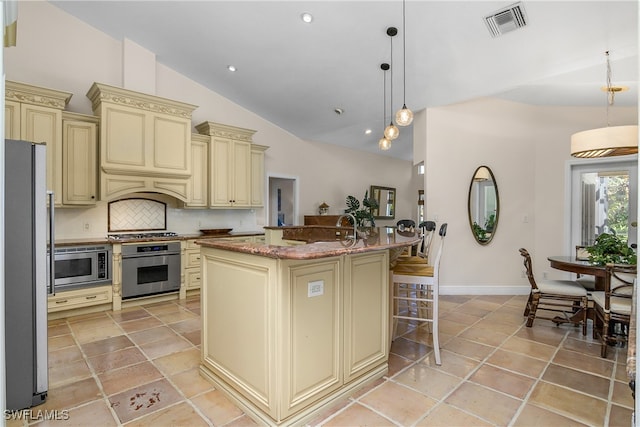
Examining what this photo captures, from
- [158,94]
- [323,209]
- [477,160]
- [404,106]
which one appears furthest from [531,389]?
[158,94]

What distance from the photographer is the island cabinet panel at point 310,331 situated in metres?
1.79

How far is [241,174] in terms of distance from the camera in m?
5.34

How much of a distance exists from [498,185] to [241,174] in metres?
4.02

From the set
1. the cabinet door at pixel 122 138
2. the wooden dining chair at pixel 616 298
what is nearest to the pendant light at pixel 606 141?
the wooden dining chair at pixel 616 298

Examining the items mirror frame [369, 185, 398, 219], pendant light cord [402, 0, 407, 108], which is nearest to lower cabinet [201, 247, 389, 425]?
pendant light cord [402, 0, 407, 108]

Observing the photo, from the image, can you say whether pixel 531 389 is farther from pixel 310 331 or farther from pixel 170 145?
pixel 170 145

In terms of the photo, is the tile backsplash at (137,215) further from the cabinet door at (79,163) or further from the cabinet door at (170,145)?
the cabinet door at (170,145)

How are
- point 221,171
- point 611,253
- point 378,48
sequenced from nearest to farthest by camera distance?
point 611,253
point 378,48
point 221,171

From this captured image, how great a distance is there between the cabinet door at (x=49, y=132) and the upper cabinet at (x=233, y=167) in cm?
183

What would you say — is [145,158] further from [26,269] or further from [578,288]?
[578,288]

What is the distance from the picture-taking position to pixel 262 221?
20.1 ft

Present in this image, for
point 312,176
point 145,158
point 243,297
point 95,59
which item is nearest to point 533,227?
point 312,176

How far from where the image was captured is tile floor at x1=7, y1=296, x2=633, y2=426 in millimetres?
1913

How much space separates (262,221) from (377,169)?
144 inches
